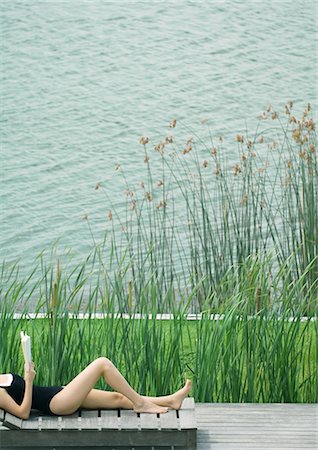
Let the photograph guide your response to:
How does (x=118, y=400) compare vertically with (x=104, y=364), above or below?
below

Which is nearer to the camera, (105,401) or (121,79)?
(105,401)

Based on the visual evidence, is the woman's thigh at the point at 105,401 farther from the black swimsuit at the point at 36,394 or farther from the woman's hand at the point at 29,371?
the woman's hand at the point at 29,371

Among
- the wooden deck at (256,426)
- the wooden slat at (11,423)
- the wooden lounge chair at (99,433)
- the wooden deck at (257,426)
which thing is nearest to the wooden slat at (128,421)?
the wooden lounge chair at (99,433)

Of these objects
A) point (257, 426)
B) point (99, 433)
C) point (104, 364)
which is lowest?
point (257, 426)

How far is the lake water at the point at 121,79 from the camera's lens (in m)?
9.06

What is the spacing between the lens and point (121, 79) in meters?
9.80

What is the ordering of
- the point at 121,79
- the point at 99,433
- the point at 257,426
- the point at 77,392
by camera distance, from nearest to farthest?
the point at 99,433 < the point at 77,392 < the point at 257,426 < the point at 121,79

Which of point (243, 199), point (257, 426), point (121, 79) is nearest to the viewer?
point (257, 426)

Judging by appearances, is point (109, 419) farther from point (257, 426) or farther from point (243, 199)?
point (243, 199)

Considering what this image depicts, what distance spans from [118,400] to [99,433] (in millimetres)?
224

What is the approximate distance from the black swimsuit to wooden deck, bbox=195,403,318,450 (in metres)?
0.64

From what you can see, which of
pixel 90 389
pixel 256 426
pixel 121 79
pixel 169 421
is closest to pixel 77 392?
pixel 90 389

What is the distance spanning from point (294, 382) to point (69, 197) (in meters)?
4.11

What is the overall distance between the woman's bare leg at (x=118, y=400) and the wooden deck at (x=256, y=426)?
0.18m
